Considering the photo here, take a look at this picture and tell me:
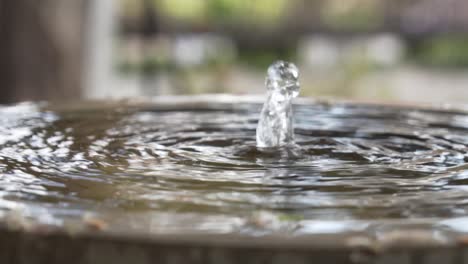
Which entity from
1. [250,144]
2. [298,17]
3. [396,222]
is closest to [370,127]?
[250,144]

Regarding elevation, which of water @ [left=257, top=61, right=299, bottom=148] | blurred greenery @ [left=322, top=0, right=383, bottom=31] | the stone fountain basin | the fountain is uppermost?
blurred greenery @ [left=322, top=0, right=383, bottom=31]

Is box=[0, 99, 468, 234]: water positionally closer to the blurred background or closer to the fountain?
the fountain

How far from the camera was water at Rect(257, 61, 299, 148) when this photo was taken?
192 centimetres

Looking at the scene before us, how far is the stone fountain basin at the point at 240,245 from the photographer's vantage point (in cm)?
104

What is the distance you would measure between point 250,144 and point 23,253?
81 centimetres

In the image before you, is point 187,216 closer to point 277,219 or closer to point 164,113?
point 277,219

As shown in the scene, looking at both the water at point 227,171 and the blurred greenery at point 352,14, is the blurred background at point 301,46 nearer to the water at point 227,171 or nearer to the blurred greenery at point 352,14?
the blurred greenery at point 352,14

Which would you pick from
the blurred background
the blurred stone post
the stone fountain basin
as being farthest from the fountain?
the blurred background

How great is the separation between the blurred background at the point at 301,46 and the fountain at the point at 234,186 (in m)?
5.63

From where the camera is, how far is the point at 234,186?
4.58 feet

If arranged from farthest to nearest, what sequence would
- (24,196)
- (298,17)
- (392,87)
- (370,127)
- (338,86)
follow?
(298,17) < (392,87) < (338,86) < (370,127) < (24,196)

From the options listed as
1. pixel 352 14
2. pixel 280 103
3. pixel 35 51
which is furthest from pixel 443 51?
pixel 280 103

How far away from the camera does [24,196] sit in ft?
4.18

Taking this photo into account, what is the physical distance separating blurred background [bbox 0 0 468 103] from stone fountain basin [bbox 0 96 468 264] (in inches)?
259
